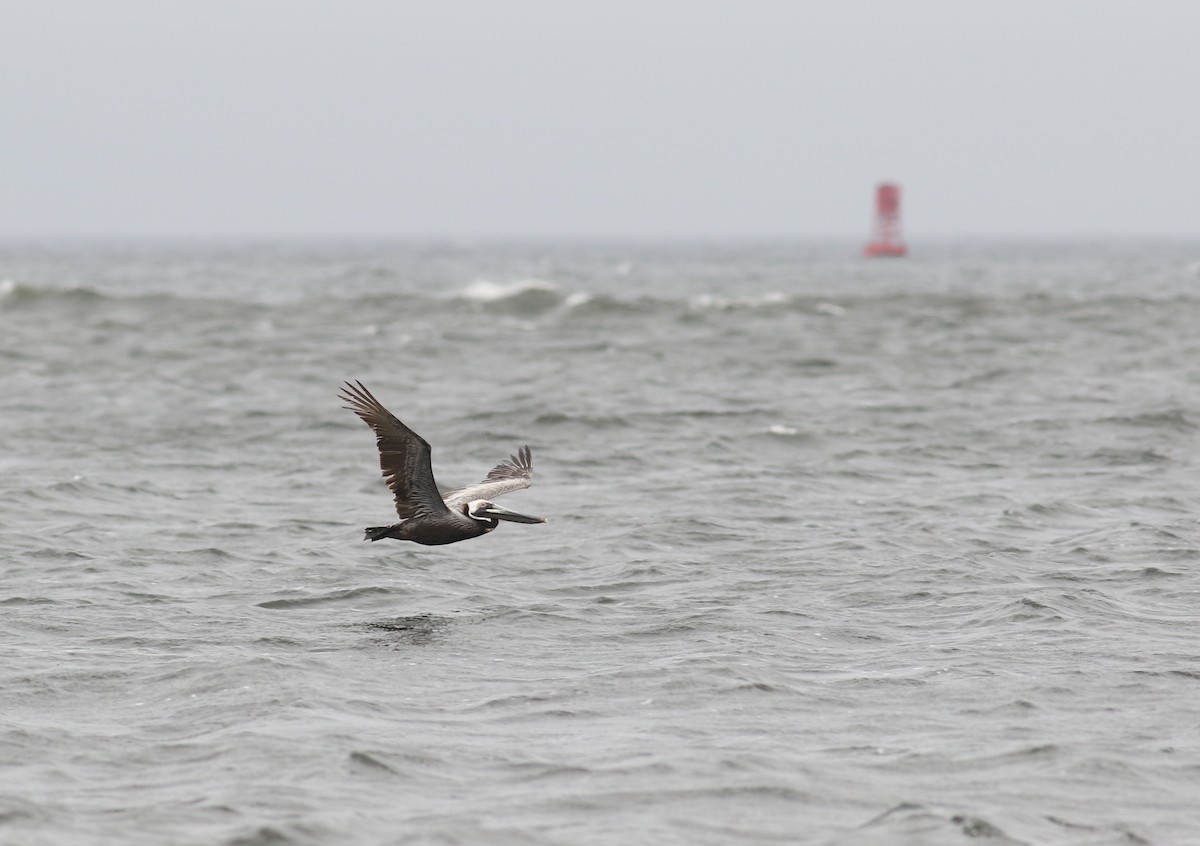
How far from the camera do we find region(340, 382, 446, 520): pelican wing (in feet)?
40.0

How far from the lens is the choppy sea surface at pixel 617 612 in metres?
8.73

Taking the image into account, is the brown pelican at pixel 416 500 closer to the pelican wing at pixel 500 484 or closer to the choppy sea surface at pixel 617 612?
the pelican wing at pixel 500 484

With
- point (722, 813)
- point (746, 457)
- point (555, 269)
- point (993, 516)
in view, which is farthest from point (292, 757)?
point (555, 269)

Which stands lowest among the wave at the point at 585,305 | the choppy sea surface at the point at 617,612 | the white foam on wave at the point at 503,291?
the choppy sea surface at the point at 617,612

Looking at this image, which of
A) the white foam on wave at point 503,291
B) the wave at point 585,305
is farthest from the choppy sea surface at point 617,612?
the white foam on wave at point 503,291

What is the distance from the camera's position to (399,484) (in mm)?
12766

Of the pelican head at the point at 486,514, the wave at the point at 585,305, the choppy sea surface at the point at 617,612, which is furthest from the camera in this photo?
the wave at the point at 585,305

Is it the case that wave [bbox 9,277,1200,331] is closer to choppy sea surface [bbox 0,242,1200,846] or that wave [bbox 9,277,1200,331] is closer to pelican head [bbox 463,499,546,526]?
choppy sea surface [bbox 0,242,1200,846]

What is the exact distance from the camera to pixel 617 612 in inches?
521

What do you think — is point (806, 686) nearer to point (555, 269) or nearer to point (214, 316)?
point (214, 316)

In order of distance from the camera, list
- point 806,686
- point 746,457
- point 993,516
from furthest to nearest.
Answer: point 746,457
point 993,516
point 806,686

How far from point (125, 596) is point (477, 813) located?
20.2ft

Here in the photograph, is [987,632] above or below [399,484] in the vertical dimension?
below

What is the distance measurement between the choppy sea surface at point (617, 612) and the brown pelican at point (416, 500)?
0.68 meters
